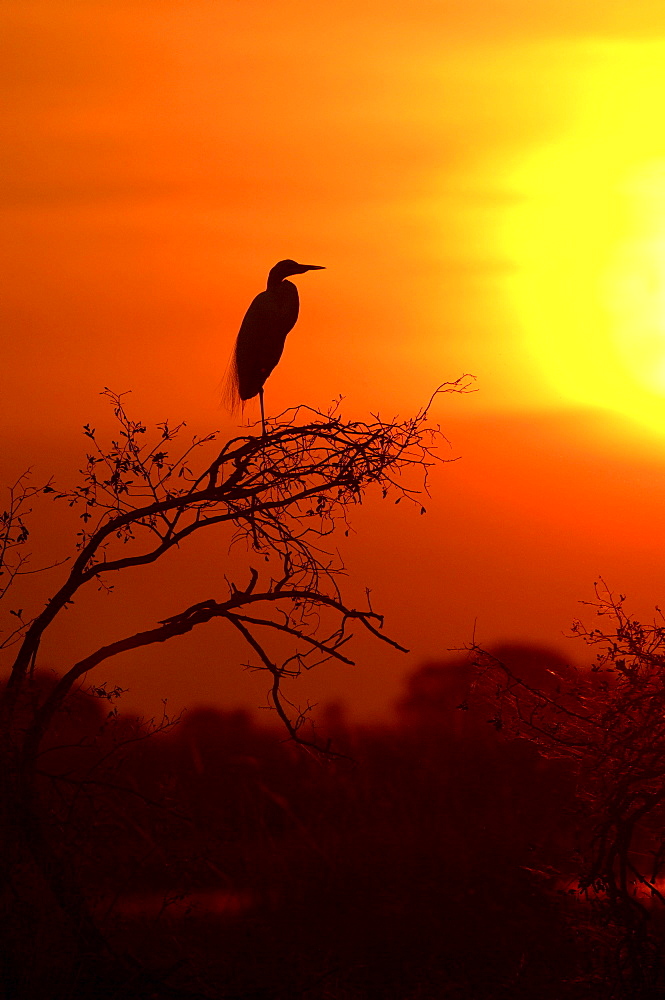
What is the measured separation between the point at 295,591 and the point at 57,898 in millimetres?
1967

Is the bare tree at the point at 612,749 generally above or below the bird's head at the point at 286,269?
below

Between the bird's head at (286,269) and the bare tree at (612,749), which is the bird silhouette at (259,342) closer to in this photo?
the bird's head at (286,269)

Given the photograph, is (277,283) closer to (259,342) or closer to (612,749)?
(259,342)

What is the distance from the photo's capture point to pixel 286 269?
1136 cm

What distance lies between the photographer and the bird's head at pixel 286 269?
11.3 m

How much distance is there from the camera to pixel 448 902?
14227 millimetres

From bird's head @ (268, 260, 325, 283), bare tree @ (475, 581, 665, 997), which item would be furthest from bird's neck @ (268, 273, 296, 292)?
bare tree @ (475, 581, 665, 997)

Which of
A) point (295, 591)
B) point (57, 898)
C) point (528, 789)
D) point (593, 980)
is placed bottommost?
point (593, 980)

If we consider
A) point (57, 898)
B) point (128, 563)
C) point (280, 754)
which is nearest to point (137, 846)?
point (57, 898)

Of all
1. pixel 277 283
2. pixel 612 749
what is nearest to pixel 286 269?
pixel 277 283

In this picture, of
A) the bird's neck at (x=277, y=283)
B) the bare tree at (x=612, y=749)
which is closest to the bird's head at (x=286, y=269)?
the bird's neck at (x=277, y=283)

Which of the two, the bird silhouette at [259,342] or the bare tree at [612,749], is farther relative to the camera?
the bird silhouette at [259,342]

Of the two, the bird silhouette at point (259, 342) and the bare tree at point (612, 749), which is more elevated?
the bird silhouette at point (259, 342)

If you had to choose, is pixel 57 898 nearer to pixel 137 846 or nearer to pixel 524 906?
pixel 137 846
